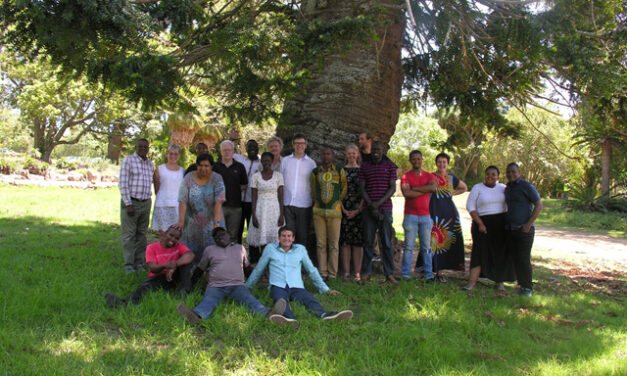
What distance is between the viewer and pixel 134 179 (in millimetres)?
6535

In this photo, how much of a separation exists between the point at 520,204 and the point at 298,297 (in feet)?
10.4

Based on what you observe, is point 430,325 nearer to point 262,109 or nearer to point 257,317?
point 257,317

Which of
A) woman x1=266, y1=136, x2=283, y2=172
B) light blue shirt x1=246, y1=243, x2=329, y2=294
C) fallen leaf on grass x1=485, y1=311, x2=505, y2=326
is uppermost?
woman x1=266, y1=136, x2=283, y2=172

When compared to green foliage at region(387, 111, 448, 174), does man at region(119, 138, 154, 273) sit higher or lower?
lower

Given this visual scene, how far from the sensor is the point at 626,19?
7062 mm

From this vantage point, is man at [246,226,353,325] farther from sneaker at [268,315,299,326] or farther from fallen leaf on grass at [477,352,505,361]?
fallen leaf on grass at [477,352,505,361]

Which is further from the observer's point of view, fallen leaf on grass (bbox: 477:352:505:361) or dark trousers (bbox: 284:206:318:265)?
dark trousers (bbox: 284:206:318:265)

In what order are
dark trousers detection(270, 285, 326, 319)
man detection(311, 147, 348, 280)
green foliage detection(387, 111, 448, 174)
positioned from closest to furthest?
dark trousers detection(270, 285, 326, 319) → man detection(311, 147, 348, 280) → green foliage detection(387, 111, 448, 174)

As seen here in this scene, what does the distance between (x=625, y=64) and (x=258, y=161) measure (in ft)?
19.2

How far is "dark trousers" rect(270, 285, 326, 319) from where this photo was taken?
192 inches

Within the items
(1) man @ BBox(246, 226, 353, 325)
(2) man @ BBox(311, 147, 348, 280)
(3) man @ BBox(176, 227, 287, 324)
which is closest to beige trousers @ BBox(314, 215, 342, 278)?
(2) man @ BBox(311, 147, 348, 280)

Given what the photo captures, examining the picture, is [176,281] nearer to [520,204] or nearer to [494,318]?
[494,318]

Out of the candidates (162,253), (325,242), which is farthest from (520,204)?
(162,253)

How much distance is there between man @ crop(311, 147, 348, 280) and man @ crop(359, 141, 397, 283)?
1.09 feet
